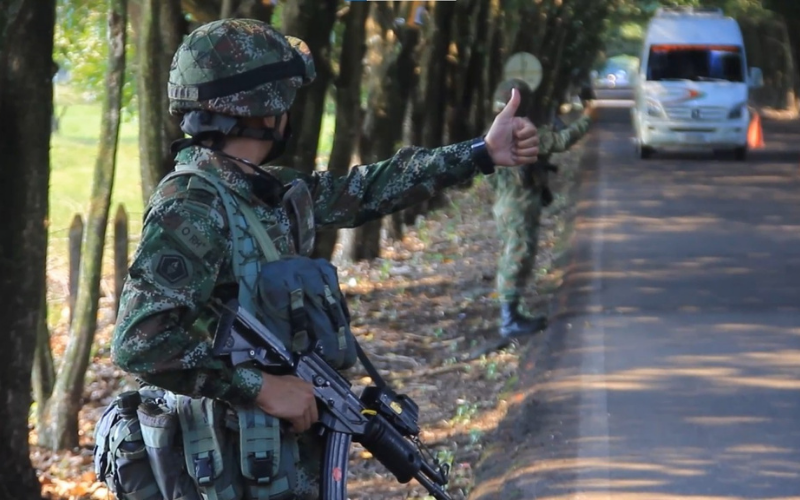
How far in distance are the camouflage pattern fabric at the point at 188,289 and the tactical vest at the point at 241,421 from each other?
4cm

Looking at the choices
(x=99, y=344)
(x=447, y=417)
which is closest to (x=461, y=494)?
(x=447, y=417)

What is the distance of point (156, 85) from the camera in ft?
24.7

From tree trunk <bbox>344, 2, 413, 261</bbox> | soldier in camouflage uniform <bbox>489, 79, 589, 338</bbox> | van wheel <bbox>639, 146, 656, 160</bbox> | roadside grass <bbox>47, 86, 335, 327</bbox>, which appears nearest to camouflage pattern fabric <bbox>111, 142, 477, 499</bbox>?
roadside grass <bbox>47, 86, 335, 327</bbox>

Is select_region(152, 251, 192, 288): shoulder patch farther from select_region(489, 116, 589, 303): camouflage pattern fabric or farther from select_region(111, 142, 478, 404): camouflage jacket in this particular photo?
select_region(489, 116, 589, 303): camouflage pattern fabric

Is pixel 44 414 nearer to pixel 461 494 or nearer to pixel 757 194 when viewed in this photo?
pixel 461 494

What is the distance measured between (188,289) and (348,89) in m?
8.61

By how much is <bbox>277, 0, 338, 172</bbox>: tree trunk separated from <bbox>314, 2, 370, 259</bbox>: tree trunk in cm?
177

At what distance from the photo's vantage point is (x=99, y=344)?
12836 mm

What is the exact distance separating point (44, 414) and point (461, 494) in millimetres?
4157

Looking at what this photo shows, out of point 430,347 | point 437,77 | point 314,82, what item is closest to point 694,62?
point 437,77

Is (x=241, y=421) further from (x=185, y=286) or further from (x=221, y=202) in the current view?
(x=221, y=202)

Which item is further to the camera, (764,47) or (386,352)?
(764,47)

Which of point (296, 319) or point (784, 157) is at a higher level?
point (296, 319)

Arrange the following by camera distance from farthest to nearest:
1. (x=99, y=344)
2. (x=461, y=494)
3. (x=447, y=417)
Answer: (x=99, y=344) → (x=447, y=417) → (x=461, y=494)
